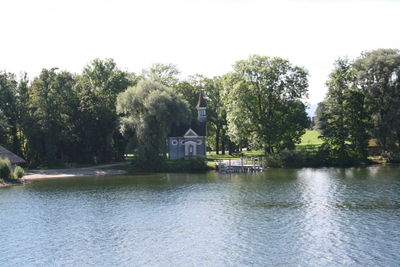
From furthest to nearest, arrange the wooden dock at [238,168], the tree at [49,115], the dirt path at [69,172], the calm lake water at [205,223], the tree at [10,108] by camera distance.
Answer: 1. the tree at [10,108]
2. the tree at [49,115]
3. the wooden dock at [238,168]
4. the dirt path at [69,172]
5. the calm lake water at [205,223]

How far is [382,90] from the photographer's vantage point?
70000 mm

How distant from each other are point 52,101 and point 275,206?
148 feet

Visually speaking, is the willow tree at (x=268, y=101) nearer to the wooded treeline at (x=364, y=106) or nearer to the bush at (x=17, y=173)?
the wooded treeline at (x=364, y=106)

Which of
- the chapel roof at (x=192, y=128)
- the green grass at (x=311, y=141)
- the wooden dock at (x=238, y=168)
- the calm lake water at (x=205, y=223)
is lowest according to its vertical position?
the calm lake water at (x=205, y=223)

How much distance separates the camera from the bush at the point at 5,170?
54263mm

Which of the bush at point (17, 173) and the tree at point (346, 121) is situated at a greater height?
the tree at point (346, 121)

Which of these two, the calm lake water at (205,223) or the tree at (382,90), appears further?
the tree at (382,90)

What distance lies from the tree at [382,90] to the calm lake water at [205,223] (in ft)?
66.8

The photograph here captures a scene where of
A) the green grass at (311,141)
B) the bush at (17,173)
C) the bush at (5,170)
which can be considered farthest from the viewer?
the green grass at (311,141)

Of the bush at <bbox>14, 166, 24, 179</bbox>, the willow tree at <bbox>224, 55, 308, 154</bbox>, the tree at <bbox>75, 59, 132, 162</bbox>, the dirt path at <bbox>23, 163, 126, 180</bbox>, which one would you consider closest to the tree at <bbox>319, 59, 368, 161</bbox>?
the willow tree at <bbox>224, 55, 308, 154</bbox>

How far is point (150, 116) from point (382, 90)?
3815cm

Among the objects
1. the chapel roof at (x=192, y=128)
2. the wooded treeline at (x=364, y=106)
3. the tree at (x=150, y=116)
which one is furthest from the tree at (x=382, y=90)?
the tree at (x=150, y=116)

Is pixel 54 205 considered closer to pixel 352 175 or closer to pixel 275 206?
pixel 275 206

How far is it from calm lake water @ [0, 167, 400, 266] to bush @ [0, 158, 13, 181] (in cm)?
527
